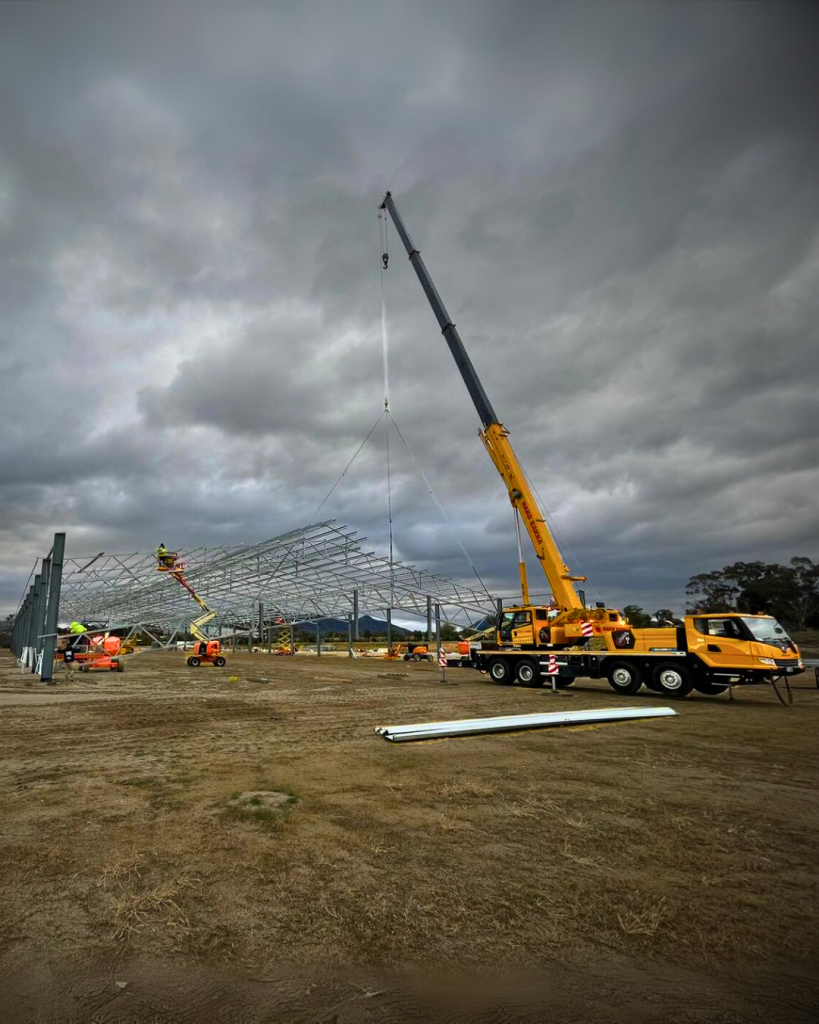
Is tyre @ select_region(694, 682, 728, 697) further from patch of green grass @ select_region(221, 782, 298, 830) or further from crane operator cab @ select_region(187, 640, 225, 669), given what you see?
crane operator cab @ select_region(187, 640, 225, 669)

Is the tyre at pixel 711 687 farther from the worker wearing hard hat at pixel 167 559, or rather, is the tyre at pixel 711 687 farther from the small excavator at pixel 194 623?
the worker wearing hard hat at pixel 167 559

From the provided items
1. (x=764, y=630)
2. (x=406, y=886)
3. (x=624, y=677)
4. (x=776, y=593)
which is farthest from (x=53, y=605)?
(x=776, y=593)

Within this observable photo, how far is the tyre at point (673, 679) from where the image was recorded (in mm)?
14109

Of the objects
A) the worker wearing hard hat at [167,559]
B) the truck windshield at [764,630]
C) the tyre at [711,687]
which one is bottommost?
the tyre at [711,687]

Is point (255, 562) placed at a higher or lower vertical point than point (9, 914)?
higher

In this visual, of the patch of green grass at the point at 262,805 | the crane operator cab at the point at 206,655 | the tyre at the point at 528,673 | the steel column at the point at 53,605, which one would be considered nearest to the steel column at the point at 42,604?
the steel column at the point at 53,605

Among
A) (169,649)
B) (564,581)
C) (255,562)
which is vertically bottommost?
(169,649)

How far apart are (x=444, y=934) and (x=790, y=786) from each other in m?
4.76

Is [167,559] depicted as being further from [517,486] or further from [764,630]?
[764,630]

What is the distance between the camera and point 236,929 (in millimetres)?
2846

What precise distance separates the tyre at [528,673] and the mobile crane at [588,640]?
3cm

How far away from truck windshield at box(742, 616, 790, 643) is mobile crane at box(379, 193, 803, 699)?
25mm

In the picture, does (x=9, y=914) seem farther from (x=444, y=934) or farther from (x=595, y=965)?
(x=595, y=965)

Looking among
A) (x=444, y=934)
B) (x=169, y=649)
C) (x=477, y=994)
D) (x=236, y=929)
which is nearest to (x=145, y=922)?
(x=236, y=929)
